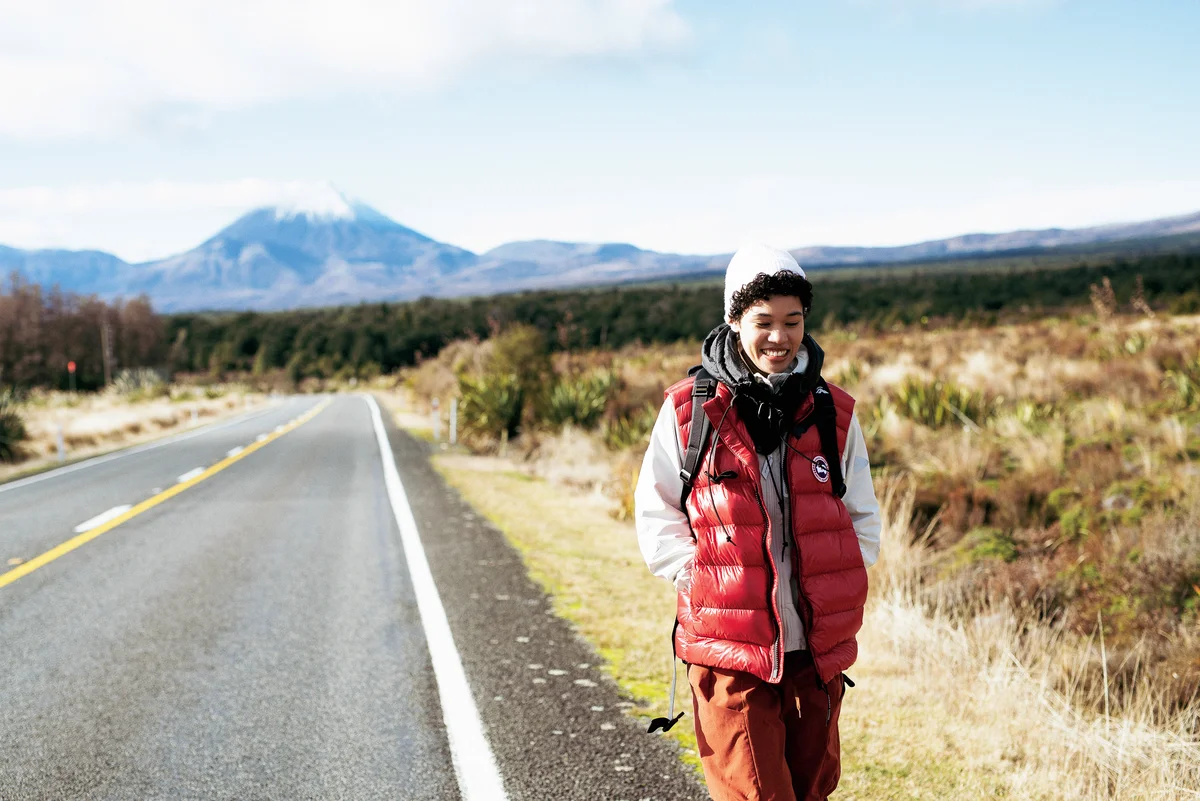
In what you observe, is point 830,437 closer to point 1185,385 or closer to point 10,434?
point 1185,385

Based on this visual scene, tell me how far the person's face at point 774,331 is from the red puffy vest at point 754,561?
0.14 meters

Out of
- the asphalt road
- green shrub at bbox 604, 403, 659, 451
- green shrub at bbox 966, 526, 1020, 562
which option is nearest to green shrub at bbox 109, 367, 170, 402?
green shrub at bbox 604, 403, 659, 451

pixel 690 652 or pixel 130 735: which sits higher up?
pixel 690 652

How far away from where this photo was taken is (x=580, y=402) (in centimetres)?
1652

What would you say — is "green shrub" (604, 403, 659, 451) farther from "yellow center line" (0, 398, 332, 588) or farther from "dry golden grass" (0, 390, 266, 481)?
"dry golden grass" (0, 390, 266, 481)

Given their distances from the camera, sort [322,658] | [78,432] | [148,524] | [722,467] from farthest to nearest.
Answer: [78,432]
[148,524]
[322,658]
[722,467]

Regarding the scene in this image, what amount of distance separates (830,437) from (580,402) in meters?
13.9

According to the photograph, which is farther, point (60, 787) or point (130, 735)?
point (130, 735)

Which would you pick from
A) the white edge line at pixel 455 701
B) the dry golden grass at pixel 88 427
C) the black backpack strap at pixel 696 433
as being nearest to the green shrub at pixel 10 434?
the dry golden grass at pixel 88 427

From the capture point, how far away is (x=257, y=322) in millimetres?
105688

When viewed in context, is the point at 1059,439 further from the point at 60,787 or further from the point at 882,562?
the point at 60,787

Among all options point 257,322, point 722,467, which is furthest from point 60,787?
point 257,322

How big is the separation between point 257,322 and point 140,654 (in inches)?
4202

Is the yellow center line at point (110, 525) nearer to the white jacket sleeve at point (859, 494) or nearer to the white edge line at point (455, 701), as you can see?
the white edge line at point (455, 701)
